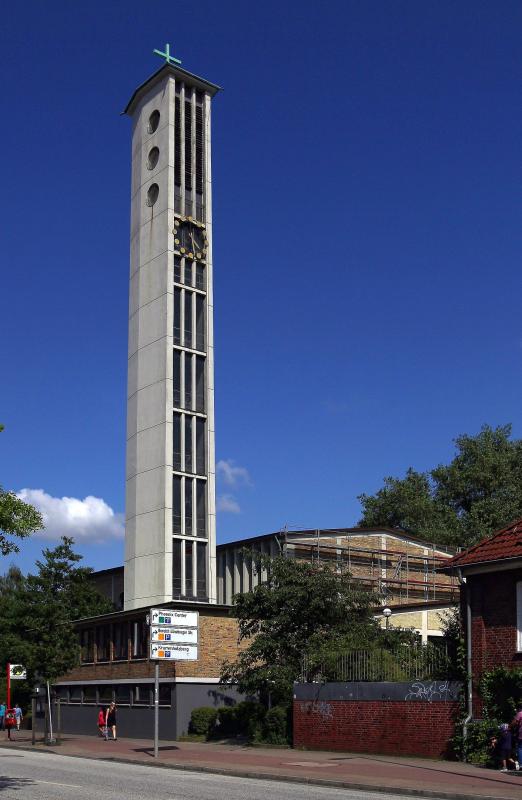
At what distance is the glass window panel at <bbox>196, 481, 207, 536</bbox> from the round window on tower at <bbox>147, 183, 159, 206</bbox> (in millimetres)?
16728

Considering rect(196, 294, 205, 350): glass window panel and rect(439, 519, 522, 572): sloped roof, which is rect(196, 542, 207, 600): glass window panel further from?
rect(439, 519, 522, 572): sloped roof

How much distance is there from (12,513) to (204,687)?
24.8 metres

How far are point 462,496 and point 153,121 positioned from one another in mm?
41807

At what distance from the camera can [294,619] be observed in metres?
35.2

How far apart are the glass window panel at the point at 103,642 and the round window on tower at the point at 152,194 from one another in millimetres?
24664

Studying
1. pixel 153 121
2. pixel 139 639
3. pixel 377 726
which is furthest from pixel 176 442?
pixel 377 726

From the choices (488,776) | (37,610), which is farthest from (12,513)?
(37,610)

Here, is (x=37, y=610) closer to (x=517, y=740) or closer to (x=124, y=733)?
(x=124, y=733)

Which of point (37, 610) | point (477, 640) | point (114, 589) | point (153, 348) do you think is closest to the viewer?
point (477, 640)

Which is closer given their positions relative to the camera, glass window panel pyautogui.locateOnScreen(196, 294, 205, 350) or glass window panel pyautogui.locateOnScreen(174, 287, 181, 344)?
glass window panel pyautogui.locateOnScreen(174, 287, 181, 344)

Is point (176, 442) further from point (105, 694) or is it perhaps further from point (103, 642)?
point (105, 694)

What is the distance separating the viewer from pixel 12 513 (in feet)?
59.2

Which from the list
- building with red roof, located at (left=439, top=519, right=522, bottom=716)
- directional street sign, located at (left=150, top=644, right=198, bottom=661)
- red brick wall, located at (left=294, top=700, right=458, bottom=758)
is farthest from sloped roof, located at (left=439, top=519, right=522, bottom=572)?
directional street sign, located at (left=150, top=644, right=198, bottom=661)

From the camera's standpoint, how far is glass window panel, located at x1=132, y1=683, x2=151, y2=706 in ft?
141
